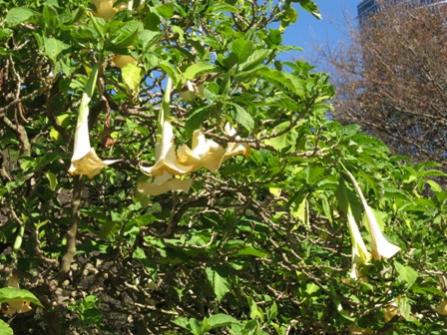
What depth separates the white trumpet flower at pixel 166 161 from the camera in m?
1.42

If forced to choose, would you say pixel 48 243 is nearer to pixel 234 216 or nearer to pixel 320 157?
pixel 234 216

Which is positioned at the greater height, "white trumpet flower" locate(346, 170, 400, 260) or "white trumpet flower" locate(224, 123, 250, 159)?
"white trumpet flower" locate(224, 123, 250, 159)

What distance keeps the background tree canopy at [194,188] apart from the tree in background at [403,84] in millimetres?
10747

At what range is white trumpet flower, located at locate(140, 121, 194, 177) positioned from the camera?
4.66 ft

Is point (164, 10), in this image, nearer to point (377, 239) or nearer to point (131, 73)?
point (131, 73)

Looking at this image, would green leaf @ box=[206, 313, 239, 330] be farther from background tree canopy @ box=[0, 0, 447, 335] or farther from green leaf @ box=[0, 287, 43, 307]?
green leaf @ box=[0, 287, 43, 307]

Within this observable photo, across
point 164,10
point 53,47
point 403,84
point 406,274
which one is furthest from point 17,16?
point 403,84

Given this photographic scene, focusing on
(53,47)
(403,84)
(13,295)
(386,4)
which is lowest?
(13,295)

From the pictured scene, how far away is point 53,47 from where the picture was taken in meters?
1.60

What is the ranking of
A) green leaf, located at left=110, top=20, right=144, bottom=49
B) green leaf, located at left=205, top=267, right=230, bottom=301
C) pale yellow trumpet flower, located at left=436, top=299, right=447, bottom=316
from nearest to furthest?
1. green leaf, located at left=110, top=20, right=144, bottom=49
2. green leaf, located at left=205, top=267, right=230, bottom=301
3. pale yellow trumpet flower, located at left=436, top=299, right=447, bottom=316

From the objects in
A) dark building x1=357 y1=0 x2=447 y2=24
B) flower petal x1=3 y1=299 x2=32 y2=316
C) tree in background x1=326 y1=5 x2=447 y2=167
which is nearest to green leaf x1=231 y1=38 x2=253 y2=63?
flower petal x1=3 y1=299 x2=32 y2=316

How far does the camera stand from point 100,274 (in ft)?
8.23

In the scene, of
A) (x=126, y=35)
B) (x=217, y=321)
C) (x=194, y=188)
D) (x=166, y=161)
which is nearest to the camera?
(x=166, y=161)

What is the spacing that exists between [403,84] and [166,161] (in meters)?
12.7
